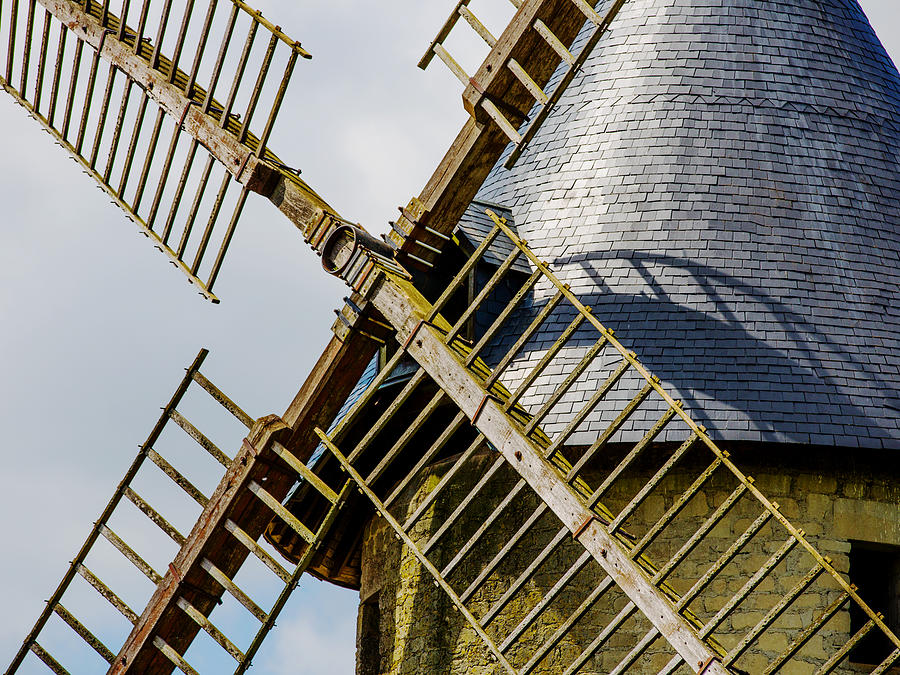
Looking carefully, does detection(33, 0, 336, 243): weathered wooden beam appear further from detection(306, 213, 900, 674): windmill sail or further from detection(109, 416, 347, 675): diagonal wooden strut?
detection(109, 416, 347, 675): diagonal wooden strut

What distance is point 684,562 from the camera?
8.27 metres

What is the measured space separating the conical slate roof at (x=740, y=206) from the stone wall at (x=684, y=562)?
15.2 inches

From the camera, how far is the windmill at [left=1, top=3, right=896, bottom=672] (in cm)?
750

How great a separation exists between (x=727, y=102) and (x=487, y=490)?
3.05 meters

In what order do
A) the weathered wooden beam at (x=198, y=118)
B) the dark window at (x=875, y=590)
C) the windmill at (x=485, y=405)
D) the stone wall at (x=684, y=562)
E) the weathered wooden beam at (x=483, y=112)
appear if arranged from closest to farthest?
the windmill at (x=485, y=405) → the stone wall at (x=684, y=562) → the dark window at (x=875, y=590) → the weathered wooden beam at (x=483, y=112) → the weathered wooden beam at (x=198, y=118)

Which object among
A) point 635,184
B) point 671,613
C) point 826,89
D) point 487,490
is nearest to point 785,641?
point 671,613

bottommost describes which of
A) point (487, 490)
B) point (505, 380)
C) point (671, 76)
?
point (487, 490)

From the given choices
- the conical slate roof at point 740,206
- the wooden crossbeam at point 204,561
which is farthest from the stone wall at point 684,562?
the wooden crossbeam at point 204,561

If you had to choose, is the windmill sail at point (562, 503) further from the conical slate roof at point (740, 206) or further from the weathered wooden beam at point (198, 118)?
the weathered wooden beam at point (198, 118)

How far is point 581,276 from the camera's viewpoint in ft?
29.8

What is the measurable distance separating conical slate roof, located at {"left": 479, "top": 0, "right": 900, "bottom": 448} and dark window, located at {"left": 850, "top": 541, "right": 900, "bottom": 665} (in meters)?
0.79

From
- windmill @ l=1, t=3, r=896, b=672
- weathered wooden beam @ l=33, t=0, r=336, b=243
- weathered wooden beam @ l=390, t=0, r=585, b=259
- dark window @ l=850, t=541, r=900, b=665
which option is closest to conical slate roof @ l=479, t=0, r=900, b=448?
windmill @ l=1, t=3, r=896, b=672

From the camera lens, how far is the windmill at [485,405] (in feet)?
24.6

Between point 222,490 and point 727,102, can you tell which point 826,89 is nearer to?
point 727,102
